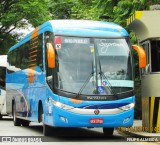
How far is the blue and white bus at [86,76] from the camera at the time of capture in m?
14.6

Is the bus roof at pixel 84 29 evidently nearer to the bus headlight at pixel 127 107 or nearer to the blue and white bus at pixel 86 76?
the blue and white bus at pixel 86 76

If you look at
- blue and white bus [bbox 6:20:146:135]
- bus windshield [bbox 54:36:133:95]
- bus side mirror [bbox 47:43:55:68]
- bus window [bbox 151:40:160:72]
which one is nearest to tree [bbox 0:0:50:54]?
bus window [bbox 151:40:160:72]

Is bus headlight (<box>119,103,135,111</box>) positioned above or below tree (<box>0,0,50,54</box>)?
below

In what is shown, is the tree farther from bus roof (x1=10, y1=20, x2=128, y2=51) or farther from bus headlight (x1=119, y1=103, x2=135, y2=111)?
bus headlight (x1=119, y1=103, x2=135, y2=111)

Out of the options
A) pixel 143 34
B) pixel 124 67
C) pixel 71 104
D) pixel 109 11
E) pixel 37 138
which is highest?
pixel 109 11

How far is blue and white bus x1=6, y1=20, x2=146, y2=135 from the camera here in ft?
47.8

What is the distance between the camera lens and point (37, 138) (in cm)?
1566

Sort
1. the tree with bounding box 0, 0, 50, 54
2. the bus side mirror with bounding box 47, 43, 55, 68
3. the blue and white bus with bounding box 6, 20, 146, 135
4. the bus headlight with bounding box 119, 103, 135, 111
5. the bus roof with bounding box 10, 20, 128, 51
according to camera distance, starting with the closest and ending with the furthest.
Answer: the bus side mirror with bounding box 47, 43, 55, 68 → the blue and white bus with bounding box 6, 20, 146, 135 → the bus headlight with bounding box 119, 103, 135, 111 → the bus roof with bounding box 10, 20, 128, 51 → the tree with bounding box 0, 0, 50, 54

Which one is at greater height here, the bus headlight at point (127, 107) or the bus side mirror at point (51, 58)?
the bus side mirror at point (51, 58)

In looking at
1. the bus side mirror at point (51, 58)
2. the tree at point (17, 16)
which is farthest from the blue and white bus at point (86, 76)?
the tree at point (17, 16)

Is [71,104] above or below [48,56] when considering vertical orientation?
below

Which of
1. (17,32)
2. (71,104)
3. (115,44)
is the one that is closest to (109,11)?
(115,44)

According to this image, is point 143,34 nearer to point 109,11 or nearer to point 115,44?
point 115,44

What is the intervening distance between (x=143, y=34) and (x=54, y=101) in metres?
4.60
